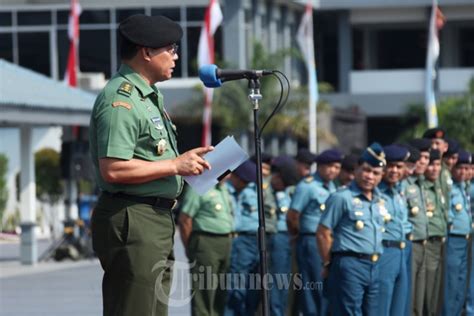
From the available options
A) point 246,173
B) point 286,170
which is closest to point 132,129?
point 246,173

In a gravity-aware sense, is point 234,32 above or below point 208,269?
above

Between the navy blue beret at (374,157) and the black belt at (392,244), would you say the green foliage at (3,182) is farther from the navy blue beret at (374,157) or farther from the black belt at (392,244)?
the navy blue beret at (374,157)

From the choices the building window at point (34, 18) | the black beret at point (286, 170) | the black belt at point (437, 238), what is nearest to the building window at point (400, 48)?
the building window at point (34, 18)

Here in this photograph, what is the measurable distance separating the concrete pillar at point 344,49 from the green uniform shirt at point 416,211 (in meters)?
36.1

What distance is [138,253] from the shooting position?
6.43 m

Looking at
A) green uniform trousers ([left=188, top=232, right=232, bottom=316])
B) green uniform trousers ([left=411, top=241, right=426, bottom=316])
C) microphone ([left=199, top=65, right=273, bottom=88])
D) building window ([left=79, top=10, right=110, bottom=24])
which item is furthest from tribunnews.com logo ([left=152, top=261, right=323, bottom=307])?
building window ([left=79, top=10, right=110, bottom=24])

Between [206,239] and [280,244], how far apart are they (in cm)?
138

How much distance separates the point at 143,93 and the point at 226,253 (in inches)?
265

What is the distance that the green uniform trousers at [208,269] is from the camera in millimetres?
12914

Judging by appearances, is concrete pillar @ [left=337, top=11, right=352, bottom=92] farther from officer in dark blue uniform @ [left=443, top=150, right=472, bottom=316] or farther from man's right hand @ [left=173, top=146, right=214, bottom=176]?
man's right hand @ [left=173, top=146, right=214, bottom=176]

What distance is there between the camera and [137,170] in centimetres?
628

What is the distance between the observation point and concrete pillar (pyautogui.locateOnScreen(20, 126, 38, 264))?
24.4m

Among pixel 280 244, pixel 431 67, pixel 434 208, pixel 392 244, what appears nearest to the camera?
pixel 392 244

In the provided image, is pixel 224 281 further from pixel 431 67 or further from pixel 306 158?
pixel 431 67
